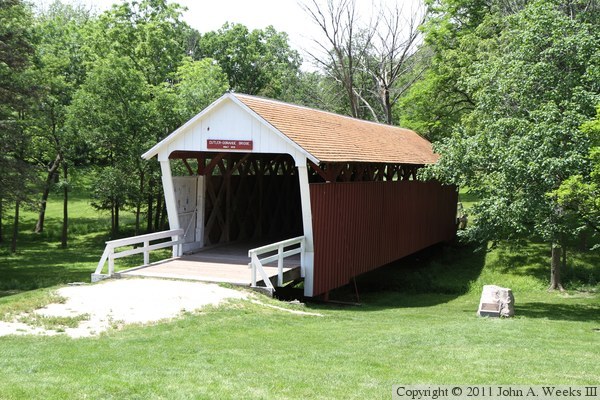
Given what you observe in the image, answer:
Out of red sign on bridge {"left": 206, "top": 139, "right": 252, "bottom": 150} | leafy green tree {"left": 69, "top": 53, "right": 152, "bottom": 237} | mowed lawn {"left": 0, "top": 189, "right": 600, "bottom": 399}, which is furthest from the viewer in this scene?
leafy green tree {"left": 69, "top": 53, "right": 152, "bottom": 237}

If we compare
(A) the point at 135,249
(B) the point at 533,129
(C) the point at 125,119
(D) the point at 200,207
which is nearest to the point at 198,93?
(C) the point at 125,119

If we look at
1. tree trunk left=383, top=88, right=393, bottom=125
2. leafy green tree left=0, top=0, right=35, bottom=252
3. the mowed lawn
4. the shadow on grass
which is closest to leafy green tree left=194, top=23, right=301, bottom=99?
tree trunk left=383, top=88, right=393, bottom=125

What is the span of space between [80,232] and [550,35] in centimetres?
2247

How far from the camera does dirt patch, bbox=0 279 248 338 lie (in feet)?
30.6

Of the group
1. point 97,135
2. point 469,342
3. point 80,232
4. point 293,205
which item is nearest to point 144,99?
point 97,135

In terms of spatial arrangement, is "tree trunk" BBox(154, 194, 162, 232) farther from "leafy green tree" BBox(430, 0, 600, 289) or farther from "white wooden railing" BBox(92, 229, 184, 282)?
"leafy green tree" BBox(430, 0, 600, 289)

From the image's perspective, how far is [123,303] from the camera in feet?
35.4

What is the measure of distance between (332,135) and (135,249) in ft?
17.9

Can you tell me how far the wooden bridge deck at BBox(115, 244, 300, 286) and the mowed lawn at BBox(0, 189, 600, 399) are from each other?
111 centimetres

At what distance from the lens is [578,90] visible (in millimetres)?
13570

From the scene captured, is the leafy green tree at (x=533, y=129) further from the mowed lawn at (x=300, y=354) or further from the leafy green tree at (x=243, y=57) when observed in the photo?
the leafy green tree at (x=243, y=57)

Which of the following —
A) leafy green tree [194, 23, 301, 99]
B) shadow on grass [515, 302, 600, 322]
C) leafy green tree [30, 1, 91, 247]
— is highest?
leafy green tree [194, 23, 301, 99]

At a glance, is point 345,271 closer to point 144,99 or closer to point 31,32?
point 144,99

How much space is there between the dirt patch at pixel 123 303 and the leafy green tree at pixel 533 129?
6160 millimetres
